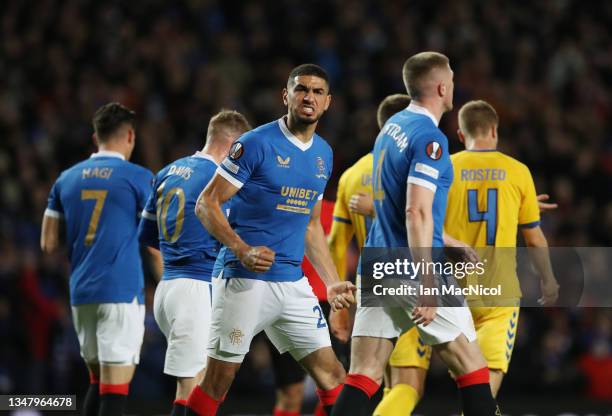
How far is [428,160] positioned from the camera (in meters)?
5.62

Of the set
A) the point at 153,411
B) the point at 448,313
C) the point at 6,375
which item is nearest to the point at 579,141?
the point at 153,411

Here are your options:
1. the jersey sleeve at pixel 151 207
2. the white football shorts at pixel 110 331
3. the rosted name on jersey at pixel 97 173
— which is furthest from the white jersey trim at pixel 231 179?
the white football shorts at pixel 110 331

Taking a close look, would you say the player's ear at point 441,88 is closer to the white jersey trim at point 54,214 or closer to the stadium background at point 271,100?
the white jersey trim at point 54,214

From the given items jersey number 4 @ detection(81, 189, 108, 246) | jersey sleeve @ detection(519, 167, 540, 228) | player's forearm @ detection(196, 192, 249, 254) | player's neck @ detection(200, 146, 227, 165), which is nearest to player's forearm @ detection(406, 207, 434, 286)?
player's forearm @ detection(196, 192, 249, 254)

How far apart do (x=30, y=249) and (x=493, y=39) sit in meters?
7.83

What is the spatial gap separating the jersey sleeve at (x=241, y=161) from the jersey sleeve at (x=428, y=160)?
853mm

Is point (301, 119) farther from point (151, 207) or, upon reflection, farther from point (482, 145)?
point (482, 145)

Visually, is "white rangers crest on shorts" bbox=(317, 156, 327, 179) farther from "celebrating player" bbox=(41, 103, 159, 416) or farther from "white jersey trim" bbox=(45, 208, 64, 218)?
"white jersey trim" bbox=(45, 208, 64, 218)

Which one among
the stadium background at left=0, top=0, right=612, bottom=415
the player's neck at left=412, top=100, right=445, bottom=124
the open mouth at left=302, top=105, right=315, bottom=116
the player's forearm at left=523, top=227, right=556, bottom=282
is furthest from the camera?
the stadium background at left=0, top=0, right=612, bottom=415

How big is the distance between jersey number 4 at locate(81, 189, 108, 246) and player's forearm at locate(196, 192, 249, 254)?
5.94 ft

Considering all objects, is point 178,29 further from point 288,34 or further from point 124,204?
point 124,204

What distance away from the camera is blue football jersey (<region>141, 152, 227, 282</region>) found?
22.2 ft

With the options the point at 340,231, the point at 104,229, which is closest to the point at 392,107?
the point at 340,231

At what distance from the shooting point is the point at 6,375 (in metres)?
10.9
